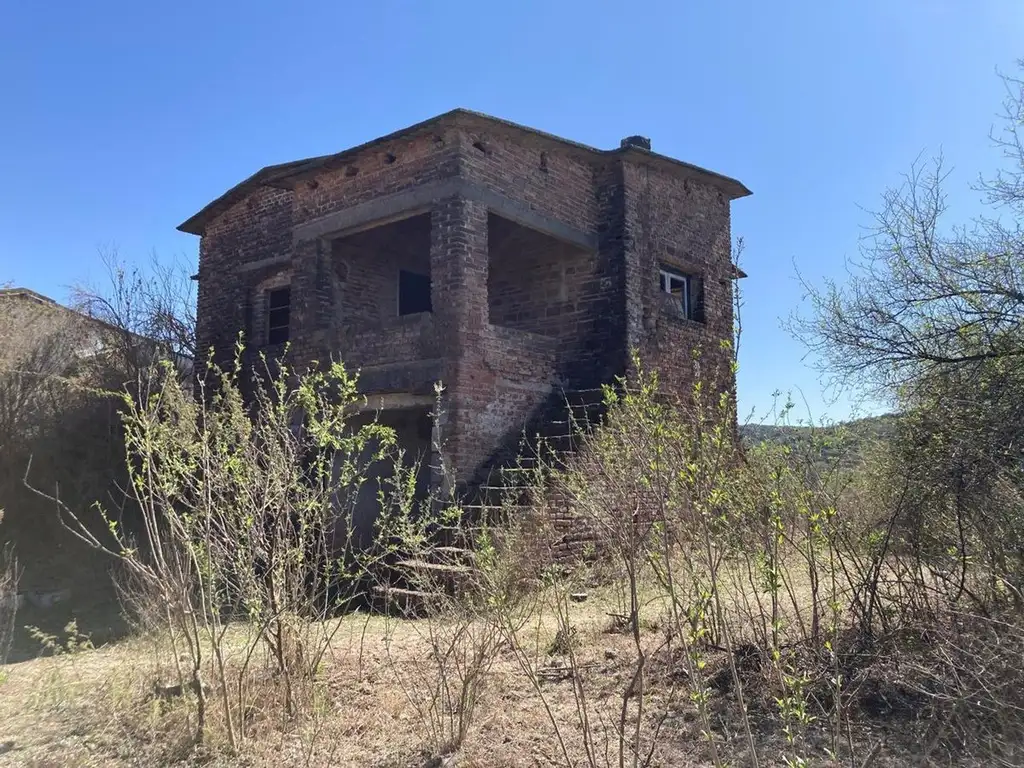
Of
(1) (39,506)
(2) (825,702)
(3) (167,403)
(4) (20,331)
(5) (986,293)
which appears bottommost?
(2) (825,702)

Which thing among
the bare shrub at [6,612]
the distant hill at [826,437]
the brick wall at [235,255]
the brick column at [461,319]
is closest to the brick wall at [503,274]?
the brick column at [461,319]

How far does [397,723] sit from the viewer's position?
4.77 m

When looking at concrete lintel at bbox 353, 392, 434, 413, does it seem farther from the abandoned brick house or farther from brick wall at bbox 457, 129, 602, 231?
brick wall at bbox 457, 129, 602, 231

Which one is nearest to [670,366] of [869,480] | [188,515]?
[869,480]

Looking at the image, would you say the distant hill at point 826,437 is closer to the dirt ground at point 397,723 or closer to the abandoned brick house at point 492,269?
the dirt ground at point 397,723

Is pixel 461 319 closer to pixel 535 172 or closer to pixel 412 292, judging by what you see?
pixel 535 172

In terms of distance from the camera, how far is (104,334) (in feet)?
49.7

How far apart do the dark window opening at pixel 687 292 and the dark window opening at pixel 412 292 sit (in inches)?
173

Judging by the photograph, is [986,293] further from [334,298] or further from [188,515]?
[334,298]

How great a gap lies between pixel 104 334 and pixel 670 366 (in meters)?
11.4

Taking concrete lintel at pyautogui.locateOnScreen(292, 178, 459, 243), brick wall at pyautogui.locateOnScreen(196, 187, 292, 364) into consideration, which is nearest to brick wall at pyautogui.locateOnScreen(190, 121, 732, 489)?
concrete lintel at pyautogui.locateOnScreen(292, 178, 459, 243)

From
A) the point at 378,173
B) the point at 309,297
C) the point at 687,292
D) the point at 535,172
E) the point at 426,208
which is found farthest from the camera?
the point at 687,292

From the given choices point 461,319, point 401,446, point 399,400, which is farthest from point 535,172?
point 401,446

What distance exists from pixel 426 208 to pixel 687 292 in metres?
5.04
